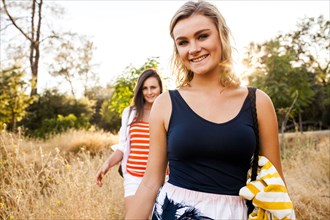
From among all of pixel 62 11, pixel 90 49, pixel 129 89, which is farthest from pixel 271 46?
pixel 90 49

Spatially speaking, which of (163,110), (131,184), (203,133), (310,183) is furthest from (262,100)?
Result: (310,183)

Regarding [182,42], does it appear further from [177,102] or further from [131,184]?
[131,184]

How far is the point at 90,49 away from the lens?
24.8 meters

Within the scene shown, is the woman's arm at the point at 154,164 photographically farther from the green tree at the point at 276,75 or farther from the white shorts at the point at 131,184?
the green tree at the point at 276,75

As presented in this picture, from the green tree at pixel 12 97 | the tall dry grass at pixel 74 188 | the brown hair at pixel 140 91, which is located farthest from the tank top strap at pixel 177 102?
the green tree at pixel 12 97

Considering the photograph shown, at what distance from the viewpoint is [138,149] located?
11.7 feet

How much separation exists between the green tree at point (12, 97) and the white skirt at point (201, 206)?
1290 cm

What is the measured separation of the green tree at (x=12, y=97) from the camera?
1326 centimetres

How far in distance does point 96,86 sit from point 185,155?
27305 millimetres

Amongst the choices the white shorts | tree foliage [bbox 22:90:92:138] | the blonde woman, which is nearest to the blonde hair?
the blonde woman

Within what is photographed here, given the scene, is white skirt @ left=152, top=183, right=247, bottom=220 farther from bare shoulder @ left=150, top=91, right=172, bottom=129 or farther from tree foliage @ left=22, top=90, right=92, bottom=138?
tree foliage @ left=22, top=90, right=92, bottom=138

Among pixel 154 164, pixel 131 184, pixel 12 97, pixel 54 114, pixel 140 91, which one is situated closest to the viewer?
pixel 154 164

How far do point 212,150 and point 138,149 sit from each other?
7.65 feet

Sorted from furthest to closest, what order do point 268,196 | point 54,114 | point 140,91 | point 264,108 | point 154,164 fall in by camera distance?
1. point 54,114
2. point 140,91
3. point 154,164
4. point 264,108
5. point 268,196
